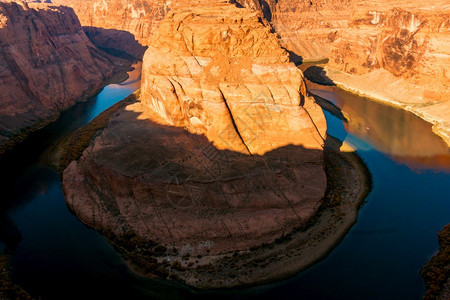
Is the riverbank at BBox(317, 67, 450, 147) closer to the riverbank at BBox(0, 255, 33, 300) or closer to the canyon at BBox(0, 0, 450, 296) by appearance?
the canyon at BBox(0, 0, 450, 296)

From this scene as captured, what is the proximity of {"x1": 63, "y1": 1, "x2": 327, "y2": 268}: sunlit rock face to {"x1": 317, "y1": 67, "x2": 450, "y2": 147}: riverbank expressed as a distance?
3275 centimetres

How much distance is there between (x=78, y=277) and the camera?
2697cm

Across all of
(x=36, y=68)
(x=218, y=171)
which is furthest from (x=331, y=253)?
(x=36, y=68)

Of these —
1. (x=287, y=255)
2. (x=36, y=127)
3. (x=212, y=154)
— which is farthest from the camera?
(x=36, y=127)

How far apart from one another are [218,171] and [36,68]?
180 ft

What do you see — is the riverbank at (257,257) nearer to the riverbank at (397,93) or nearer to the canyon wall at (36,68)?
the riverbank at (397,93)

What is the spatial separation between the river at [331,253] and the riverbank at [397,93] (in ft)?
25.5

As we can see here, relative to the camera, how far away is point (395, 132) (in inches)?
Answer: 2092

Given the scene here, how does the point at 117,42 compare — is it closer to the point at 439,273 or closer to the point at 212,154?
the point at 212,154

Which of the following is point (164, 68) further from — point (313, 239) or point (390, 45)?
point (390, 45)

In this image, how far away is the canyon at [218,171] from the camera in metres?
28.8

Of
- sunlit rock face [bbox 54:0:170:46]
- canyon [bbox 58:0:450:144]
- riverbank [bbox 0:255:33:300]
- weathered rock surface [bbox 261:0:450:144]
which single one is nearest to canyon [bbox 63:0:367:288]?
riverbank [bbox 0:255:33:300]

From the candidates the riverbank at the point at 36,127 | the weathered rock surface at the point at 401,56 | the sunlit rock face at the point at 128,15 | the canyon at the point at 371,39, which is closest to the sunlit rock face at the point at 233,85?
the canyon at the point at 371,39

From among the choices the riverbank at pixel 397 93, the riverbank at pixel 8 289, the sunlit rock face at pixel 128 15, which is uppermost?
the sunlit rock face at pixel 128 15
